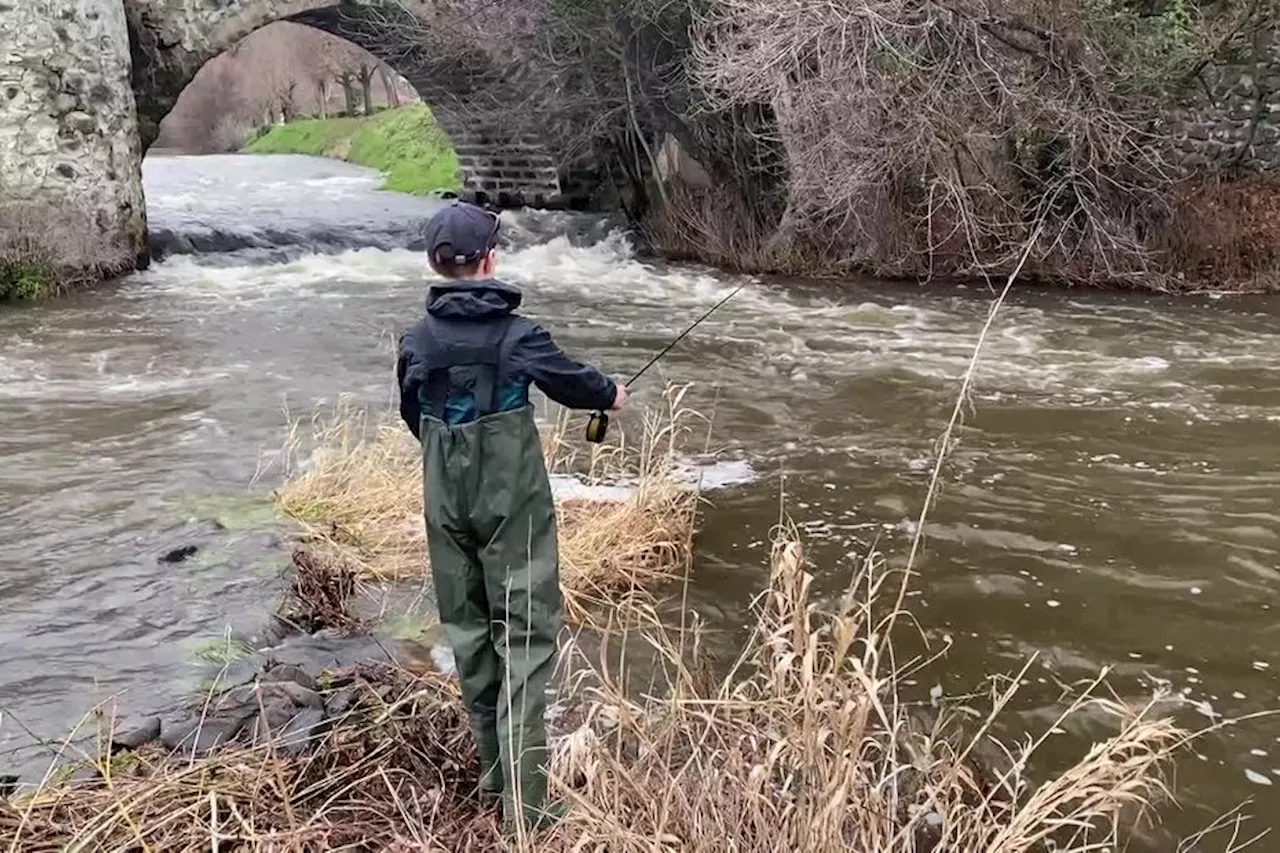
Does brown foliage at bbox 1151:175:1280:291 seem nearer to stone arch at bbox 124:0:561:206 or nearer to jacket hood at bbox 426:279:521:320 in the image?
stone arch at bbox 124:0:561:206

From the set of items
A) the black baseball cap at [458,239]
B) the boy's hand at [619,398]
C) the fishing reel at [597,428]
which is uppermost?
the black baseball cap at [458,239]

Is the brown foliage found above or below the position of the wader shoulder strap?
below

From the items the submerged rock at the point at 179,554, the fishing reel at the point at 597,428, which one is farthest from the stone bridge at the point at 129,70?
the fishing reel at the point at 597,428

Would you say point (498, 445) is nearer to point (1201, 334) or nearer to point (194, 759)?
point (194, 759)

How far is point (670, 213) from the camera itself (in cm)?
1695

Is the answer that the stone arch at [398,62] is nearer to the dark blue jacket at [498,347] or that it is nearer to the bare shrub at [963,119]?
the bare shrub at [963,119]

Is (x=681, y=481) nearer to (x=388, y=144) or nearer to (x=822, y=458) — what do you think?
(x=822, y=458)

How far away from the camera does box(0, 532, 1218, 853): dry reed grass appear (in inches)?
112

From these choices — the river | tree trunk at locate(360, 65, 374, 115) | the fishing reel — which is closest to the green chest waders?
the fishing reel

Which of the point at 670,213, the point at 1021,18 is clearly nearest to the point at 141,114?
the point at 670,213

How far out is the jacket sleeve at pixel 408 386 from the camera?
3.22m

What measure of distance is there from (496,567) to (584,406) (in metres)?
0.46

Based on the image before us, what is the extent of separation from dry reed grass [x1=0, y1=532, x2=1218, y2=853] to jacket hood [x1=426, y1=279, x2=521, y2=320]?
933 mm

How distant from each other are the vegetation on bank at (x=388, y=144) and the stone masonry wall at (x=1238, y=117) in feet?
44.4
